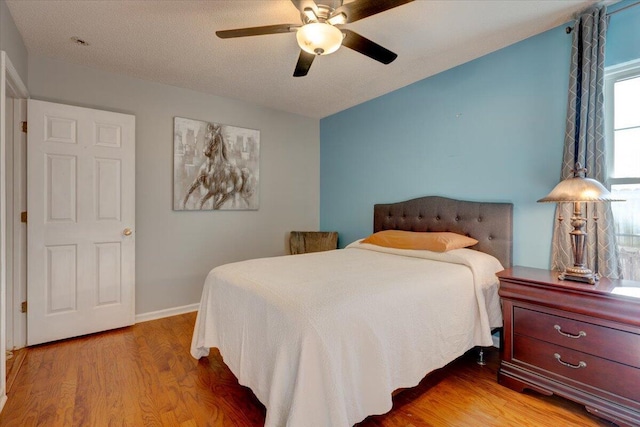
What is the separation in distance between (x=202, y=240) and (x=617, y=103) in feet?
12.7

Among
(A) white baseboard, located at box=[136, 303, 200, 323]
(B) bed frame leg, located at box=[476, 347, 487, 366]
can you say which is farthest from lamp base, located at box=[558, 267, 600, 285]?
(A) white baseboard, located at box=[136, 303, 200, 323]

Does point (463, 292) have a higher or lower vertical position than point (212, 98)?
lower

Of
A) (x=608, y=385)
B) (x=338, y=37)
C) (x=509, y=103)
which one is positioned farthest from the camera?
(x=509, y=103)

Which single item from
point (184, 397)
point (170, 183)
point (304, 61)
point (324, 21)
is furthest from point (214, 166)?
point (184, 397)

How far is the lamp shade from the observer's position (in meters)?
1.75

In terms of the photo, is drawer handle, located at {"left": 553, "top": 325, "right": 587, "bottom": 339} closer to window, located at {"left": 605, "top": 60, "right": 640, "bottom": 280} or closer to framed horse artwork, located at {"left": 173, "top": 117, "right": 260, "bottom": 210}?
window, located at {"left": 605, "top": 60, "right": 640, "bottom": 280}

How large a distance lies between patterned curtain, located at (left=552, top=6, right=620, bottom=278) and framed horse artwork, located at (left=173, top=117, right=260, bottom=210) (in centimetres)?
313

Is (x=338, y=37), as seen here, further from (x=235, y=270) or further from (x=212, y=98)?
(x=212, y=98)

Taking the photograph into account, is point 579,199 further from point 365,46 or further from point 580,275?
point 365,46

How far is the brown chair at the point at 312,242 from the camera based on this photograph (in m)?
4.02

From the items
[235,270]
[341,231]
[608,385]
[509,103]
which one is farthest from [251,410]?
[509,103]

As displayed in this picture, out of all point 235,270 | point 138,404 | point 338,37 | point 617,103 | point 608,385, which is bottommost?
point 138,404

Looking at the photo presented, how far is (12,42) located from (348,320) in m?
2.95

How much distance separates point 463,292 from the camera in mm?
1994
